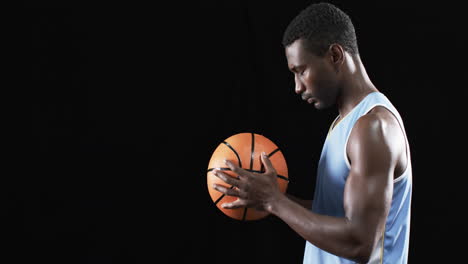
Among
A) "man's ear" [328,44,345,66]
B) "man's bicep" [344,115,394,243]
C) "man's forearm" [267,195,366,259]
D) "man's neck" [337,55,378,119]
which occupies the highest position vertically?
"man's ear" [328,44,345,66]

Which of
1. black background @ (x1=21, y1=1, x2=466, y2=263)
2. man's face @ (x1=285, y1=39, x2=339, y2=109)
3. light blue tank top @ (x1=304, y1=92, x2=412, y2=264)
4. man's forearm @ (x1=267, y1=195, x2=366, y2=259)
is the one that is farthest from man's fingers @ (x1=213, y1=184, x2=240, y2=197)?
black background @ (x1=21, y1=1, x2=466, y2=263)

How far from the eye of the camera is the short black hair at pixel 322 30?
1.23 m

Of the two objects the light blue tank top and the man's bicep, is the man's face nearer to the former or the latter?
the light blue tank top

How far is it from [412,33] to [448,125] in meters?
0.59

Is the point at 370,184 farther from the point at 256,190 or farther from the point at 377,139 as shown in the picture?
the point at 256,190

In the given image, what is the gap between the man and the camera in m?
1.00

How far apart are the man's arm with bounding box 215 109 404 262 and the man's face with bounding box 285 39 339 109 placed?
23 centimetres

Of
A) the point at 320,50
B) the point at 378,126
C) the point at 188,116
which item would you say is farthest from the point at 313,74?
the point at 188,116

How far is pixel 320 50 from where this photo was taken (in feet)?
4.05

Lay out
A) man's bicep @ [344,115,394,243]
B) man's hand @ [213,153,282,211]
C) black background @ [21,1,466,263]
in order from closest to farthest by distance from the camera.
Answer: man's bicep @ [344,115,394,243] → man's hand @ [213,153,282,211] → black background @ [21,1,466,263]

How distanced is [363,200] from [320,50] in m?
0.48

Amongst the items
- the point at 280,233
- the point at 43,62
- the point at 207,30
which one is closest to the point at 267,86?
the point at 207,30

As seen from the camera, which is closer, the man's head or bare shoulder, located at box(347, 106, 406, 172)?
bare shoulder, located at box(347, 106, 406, 172)

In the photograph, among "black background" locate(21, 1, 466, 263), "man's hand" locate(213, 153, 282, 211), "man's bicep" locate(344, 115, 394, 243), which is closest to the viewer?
"man's bicep" locate(344, 115, 394, 243)
